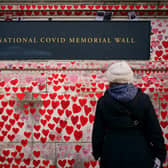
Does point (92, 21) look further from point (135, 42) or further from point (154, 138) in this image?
point (154, 138)

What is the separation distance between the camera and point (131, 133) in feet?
8.40

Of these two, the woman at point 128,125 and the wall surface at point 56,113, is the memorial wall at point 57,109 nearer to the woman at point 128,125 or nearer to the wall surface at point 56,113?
the wall surface at point 56,113

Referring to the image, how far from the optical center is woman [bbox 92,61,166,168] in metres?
2.51

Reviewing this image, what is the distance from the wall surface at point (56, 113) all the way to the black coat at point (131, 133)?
1.98 m

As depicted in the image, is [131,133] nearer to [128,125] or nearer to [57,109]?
[128,125]

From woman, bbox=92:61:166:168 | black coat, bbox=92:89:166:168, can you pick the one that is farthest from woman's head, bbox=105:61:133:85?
black coat, bbox=92:89:166:168

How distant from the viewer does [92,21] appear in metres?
4.83

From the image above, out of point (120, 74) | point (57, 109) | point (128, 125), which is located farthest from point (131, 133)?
point (57, 109)

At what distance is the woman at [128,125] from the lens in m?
2.51

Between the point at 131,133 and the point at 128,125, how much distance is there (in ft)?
0.32

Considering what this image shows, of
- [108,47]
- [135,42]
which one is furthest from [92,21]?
[135,42]

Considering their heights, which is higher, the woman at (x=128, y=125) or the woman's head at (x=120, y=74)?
the woman's head at (x=120, y=74)

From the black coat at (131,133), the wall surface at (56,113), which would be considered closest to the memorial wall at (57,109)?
the wall surface at (56,113)

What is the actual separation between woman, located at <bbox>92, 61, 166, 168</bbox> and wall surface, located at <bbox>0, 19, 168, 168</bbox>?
199 cm
